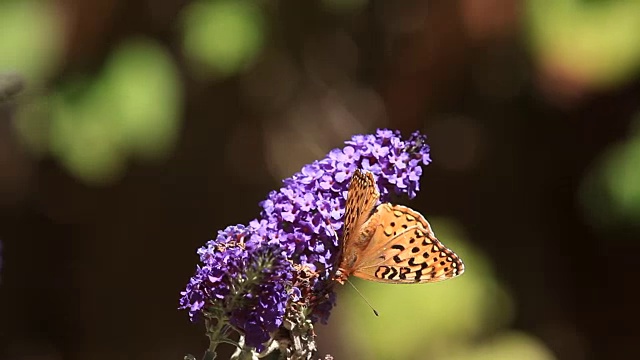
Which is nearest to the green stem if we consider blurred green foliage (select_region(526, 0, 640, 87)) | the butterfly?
the butterfly

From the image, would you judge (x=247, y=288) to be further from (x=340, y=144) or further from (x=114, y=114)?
(x=340, y=144)

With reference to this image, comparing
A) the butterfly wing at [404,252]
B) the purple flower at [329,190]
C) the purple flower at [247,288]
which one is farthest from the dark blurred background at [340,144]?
the purple flower at [247,288]

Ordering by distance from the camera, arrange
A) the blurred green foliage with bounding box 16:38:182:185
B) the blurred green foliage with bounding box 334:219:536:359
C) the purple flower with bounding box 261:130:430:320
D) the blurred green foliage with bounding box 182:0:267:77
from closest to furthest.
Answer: the purple flower with bounding box 261:130:430:320, the blurred green foliage with bounding box 16:38:182:185, the blurred green foliage with bounding box 182:0:267:77, the blurred green foliage with bounding box 334:219:536:359

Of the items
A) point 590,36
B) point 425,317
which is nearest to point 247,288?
point 425,317

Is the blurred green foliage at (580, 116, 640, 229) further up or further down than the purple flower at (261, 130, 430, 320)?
further down

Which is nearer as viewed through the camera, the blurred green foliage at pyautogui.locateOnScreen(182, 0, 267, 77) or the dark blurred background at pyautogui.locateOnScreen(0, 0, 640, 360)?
the blurred green foliage at pyautogui.locateOnScreen(182, 0, 267, 77)

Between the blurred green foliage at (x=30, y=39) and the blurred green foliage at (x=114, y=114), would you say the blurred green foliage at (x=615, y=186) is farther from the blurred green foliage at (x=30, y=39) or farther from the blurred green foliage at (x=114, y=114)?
the blurred green foliage at (x=30, y=39)

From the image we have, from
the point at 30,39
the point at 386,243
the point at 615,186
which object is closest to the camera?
the point at 386,243

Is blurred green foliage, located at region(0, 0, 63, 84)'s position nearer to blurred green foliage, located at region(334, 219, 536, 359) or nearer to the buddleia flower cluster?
blurred green foliage, located at region(334, 219, 536, 359)
